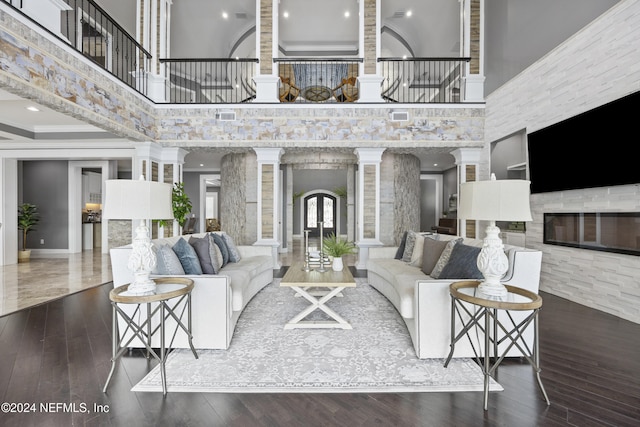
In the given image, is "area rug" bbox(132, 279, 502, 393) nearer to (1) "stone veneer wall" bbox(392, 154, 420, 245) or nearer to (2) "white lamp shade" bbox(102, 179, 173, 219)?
(2) "white lamp shade" bbox(102, 179, 173, 219)

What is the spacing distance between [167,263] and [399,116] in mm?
4827

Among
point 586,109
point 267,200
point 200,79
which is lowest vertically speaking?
point 267,200

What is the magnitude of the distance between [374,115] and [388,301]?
3.65 metres

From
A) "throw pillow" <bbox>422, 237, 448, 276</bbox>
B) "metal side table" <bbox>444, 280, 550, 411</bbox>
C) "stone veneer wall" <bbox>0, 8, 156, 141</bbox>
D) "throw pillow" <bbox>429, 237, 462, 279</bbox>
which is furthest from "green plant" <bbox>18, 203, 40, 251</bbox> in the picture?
"metal side table" <bbox>444, 280, 550, 411</bbox>

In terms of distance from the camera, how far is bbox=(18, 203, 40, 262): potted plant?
22.0ft

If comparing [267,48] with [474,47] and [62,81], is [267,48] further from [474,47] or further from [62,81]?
[474,47]

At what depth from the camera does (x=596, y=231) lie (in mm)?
3477

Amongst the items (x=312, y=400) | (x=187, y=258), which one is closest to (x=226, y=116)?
(x=187, y=258)

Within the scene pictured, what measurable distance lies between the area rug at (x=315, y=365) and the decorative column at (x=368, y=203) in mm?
2850

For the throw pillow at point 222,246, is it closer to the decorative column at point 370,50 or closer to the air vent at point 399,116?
the decorative column at point 370,50

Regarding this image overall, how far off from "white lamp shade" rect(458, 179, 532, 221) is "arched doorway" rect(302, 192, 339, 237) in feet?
36.0

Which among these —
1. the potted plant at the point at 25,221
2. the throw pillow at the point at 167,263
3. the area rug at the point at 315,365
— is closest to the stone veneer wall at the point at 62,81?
the throw pillow at the point at 167,263

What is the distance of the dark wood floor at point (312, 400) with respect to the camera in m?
1.63

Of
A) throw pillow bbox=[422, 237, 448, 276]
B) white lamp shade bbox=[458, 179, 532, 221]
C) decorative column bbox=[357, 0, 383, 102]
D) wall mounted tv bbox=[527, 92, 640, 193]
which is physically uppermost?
decorative column bbox=[357, 0, 383, 102]
